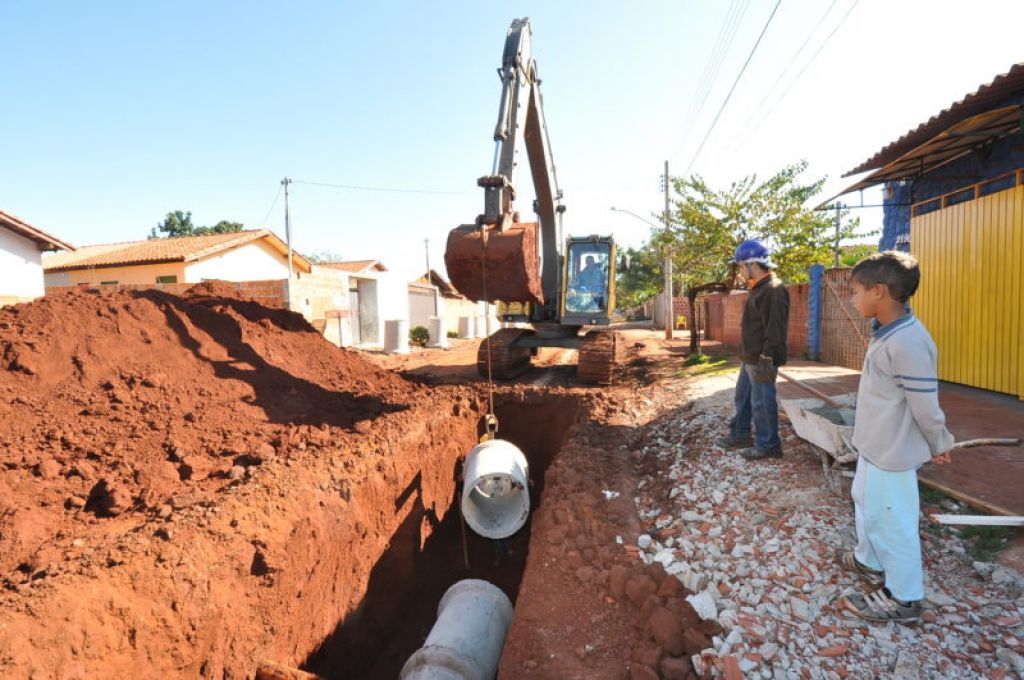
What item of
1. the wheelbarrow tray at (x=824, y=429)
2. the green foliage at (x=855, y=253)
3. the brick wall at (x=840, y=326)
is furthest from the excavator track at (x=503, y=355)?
the green foliage at (x=855, y=253)

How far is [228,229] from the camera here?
4006 centimetres

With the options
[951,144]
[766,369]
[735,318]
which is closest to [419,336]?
[735,318]

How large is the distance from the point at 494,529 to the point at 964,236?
735cm

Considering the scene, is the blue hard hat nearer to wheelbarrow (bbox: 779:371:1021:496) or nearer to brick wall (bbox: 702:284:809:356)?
wheelbarrow (bbox: 779:371:1021:496)

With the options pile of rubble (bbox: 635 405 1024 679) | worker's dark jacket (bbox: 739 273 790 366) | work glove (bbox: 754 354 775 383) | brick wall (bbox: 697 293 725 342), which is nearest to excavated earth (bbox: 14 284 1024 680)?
pile of rubble (bbox: 635 405 1024 679)

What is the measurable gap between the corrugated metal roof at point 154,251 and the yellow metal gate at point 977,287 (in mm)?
22350

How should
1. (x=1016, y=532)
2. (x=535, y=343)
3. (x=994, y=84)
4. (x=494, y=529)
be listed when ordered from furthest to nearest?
(x=535, y=343), (x=994, y=84), (x=494, y=529), (x=1016, y=532)

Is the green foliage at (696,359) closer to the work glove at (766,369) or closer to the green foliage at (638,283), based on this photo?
the work glove at (766,369)

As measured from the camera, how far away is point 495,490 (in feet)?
19.5

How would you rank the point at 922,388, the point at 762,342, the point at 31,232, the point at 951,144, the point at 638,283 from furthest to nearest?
the point at 638,283, the point at 31,232, the point at 951,144, the point at 762,342, the point at 922,388

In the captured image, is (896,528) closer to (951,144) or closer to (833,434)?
(833,434)

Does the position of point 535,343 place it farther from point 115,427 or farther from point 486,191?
point 115,427

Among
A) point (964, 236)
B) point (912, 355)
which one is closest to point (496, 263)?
point (912, 355)

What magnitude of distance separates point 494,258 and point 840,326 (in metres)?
7.76
